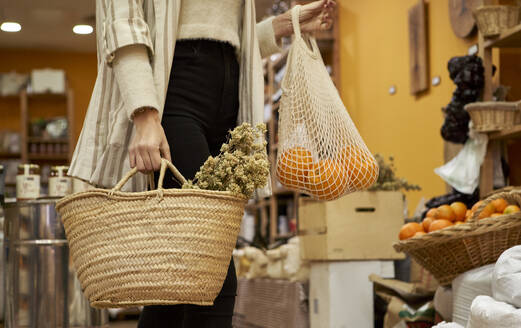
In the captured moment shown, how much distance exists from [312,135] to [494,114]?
127cm

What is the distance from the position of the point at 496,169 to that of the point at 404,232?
708 mm

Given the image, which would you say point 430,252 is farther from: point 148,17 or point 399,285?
point 148,17

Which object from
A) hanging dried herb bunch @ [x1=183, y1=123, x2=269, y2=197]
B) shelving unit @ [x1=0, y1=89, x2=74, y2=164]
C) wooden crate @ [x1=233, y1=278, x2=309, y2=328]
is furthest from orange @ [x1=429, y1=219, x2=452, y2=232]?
shelving unit @ [x1=0, y1=89, x2=74, y2=164]

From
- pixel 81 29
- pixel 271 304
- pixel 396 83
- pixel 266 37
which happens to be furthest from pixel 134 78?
pixel 81 29

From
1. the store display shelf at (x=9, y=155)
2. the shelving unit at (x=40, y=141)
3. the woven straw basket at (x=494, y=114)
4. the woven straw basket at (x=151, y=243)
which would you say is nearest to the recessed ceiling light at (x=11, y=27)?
the shelving unit at (x=40, y=141)

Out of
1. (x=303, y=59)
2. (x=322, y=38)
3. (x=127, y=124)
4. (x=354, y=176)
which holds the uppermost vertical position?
(x=322, y=38)

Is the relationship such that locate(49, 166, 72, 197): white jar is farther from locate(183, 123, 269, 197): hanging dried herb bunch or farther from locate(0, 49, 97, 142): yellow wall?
locate(0, 49, 97, 142): yellow wall

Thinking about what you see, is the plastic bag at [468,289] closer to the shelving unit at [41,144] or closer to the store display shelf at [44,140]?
the shelving unit at [41,144]

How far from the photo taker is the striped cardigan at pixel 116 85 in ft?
4.51

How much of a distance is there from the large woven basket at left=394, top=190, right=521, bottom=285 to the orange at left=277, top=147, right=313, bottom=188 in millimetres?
752

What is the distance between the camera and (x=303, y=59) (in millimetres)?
1783

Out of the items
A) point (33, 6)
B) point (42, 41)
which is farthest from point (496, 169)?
point (42, 41)

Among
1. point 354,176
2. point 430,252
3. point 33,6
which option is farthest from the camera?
point 33,6

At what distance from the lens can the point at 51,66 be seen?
8469mm
